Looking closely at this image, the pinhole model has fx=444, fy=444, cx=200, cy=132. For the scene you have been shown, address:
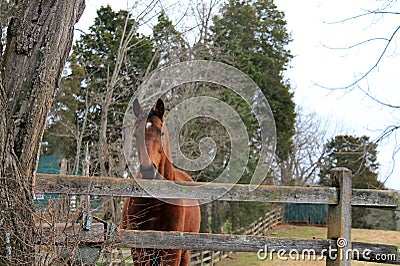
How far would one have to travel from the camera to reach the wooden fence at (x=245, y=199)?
318 cm

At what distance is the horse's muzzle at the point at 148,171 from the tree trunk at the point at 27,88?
1.08 m

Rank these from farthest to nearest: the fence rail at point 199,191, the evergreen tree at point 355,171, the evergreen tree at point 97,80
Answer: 1. the evergreen tree at point 355,171
2. the evergreen tree at point 97,80
3. the fence rail at point 199,191

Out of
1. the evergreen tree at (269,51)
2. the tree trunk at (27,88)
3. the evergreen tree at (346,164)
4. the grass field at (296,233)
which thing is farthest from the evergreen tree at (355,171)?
the tree trunk at (27,88)

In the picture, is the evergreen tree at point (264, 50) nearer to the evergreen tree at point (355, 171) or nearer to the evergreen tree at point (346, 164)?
the evergreen tree at point (346, 164)

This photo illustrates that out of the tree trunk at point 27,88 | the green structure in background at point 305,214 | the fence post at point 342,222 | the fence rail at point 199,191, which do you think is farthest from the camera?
the green structure in background at point 305,214

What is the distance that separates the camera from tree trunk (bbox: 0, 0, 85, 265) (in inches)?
109

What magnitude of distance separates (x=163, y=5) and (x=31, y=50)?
8609 millimetres

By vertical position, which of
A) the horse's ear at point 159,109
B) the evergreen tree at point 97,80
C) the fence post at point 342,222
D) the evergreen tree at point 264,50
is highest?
the evergreen tree at point 264,50

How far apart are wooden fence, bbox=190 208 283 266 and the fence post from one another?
295 inches

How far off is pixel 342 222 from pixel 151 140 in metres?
1.80

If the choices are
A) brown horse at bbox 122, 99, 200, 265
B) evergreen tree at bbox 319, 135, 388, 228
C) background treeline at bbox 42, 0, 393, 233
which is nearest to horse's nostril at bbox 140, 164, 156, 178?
brown horse at bbox 122, 99, 200, 265

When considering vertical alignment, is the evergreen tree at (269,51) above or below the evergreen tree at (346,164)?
above

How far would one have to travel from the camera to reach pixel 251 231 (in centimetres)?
1498

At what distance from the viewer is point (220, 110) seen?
12734mm
